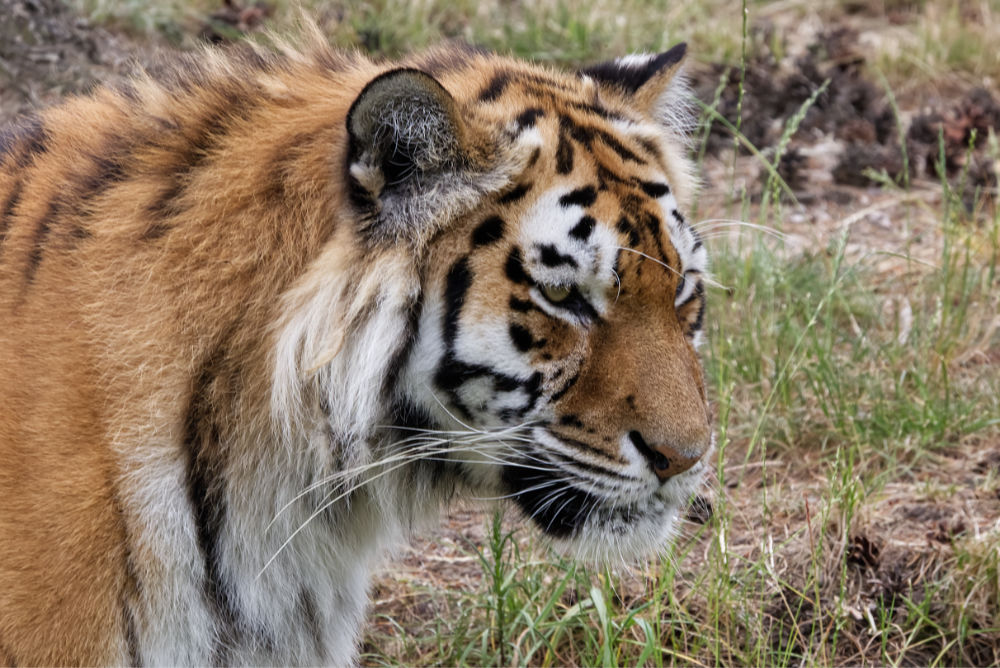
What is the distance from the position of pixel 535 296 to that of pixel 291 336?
49 cm

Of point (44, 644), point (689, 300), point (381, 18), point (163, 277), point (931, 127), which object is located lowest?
point (931, 127)

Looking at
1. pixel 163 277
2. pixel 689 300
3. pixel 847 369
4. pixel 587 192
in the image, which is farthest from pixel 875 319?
pixel 163 277

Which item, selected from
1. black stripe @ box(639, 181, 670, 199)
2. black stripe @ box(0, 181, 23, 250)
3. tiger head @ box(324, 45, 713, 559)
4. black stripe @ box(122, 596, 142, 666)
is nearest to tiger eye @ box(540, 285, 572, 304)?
tiger head @ box(324, 45, 713, 559)

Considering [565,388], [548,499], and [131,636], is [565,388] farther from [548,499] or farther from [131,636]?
[131,636]

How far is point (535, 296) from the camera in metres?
2.34

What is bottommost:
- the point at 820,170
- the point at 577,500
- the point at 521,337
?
the point at 820,170

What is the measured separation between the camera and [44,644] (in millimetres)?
2248

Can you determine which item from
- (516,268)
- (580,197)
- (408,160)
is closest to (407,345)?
(516,268)

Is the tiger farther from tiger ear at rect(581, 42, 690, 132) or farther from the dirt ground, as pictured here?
the dirt ground

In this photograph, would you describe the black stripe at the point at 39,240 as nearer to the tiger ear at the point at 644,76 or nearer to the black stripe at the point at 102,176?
the black stripe at the point at 102,176

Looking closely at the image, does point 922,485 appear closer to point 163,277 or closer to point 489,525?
point 489,525

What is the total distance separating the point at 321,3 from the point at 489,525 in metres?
4.07

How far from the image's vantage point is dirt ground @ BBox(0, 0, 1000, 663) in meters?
3.49

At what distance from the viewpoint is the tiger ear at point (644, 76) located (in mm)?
2895
